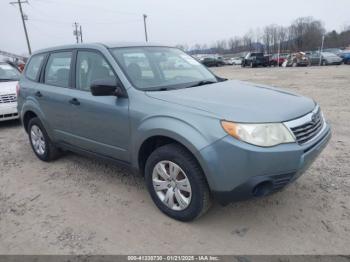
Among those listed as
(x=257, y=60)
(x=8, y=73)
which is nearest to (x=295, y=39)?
(x=257, y=60)

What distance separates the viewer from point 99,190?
4.02 metres

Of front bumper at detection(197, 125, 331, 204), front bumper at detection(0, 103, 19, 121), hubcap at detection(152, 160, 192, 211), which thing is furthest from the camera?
front bumper at detection(0, 103, 19, 121)

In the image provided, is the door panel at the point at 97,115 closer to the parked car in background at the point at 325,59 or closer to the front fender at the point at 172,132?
the front fender at the point at 172,132

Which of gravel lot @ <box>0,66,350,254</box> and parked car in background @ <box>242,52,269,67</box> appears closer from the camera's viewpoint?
gravel lot @ <box>0,66,350,254</box>

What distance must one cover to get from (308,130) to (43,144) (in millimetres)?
3855

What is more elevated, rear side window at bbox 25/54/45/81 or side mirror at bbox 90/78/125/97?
rear side window at bbox 25/54/45/81

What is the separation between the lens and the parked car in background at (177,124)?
268 cm

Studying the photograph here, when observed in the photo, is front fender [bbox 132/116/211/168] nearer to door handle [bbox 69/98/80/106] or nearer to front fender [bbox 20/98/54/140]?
door handle [bbox 69/98/80/106]

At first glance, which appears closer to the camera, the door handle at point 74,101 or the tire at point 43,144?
the door handle at point 74,101

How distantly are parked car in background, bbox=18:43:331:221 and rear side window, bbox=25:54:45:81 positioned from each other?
0.27 m

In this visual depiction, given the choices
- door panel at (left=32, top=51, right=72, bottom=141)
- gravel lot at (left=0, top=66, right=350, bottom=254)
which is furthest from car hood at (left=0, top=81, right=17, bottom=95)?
gravel lot at (left=0, top=66, right=350, bottom=254)

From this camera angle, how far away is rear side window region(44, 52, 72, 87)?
425cm

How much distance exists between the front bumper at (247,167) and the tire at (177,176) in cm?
13

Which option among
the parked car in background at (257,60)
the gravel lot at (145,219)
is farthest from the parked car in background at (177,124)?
the parked car in background at (257,60)
